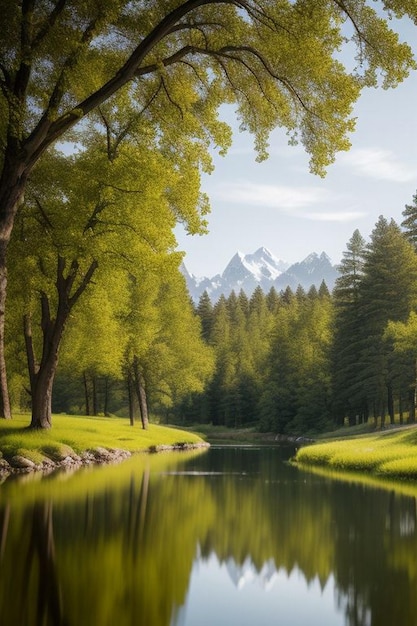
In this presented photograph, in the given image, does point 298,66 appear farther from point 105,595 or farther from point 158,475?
point 158,475

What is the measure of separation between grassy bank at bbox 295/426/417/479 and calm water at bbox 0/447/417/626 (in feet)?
23.0

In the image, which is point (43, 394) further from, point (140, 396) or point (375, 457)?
point (140, 396)

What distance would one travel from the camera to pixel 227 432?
3553 inches

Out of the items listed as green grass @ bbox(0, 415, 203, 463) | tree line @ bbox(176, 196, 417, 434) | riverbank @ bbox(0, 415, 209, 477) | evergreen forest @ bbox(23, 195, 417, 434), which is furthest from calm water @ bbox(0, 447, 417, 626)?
tree line @ bbox(176, 196, 417, 434)

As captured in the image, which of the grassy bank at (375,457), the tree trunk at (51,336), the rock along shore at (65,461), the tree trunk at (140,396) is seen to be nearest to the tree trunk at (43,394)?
the tree trunk at (51,336)

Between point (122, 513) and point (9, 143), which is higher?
point (9, 143)

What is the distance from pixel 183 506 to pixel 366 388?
170 ft

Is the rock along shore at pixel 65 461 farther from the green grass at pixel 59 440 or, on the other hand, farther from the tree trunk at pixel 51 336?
the tree trunk at pixel 51 336

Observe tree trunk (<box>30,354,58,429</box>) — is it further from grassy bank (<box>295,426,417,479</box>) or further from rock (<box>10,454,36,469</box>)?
grassy bank (<box>295,426,417,479</box>)

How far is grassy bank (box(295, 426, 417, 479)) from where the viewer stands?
22.9m

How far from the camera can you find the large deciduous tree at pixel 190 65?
13.6 metres

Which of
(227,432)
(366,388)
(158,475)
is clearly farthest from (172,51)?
(227,432)

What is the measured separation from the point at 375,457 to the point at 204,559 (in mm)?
18823

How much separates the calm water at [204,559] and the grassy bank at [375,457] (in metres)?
7.02
